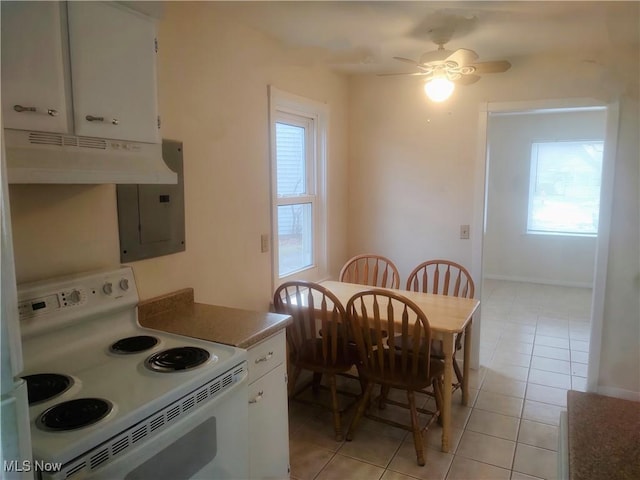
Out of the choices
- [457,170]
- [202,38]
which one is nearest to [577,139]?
[457,170]

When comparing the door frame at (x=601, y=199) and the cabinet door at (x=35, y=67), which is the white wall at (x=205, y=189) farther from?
the door frame at (x=601, y=199)

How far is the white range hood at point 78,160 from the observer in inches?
47.6

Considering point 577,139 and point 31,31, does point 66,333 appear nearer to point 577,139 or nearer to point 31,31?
point 31,31

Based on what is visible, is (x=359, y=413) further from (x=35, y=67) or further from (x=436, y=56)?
(x=35, y=67)

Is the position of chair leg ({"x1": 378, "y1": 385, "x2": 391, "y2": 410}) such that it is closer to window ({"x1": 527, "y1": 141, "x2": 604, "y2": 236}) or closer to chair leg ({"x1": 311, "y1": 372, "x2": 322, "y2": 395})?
chair leg ({"x1": 311, "y1": 372, "x2": 322, "y2": 395})

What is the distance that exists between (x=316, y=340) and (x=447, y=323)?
0.83 meters

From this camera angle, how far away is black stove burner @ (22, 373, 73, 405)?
125 centimetres

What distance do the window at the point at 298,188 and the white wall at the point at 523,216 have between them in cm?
350

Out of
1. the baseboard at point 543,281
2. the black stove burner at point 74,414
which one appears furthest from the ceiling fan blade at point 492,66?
the baseboard at point 543,281

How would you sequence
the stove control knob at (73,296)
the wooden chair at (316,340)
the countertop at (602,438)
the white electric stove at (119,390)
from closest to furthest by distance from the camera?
the countertop at (602,438) → the white electric stove at (119,390) → the stove control knob at (73,296) → the wooden chair at (316,340)

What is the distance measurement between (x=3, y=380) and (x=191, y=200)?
61.0 inches

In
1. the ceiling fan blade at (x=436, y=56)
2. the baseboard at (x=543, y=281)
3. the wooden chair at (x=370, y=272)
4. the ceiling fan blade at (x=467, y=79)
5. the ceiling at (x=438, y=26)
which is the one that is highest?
the ceiling at (x=438, y=26)

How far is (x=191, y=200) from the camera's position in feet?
7.25

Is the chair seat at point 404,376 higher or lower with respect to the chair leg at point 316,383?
higher
